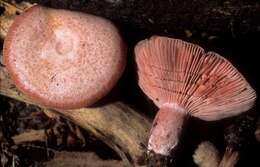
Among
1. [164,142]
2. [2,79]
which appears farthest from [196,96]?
[2,79]

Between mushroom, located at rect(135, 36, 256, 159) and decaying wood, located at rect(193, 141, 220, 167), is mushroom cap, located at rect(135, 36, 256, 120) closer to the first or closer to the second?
mushroom, located at rect(135, 36, 256, 159)

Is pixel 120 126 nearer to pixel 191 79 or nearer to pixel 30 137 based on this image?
pixel 191 79

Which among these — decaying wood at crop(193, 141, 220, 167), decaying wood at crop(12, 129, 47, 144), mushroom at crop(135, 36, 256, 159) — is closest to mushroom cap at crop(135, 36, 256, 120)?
mushroom at crop(135, 36, 256, 159)

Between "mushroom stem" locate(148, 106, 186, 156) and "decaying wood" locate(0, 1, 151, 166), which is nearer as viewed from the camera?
"mushroom stem" locate(148, 106, 186, 156)

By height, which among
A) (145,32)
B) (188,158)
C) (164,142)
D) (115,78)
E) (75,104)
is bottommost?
(188,158)

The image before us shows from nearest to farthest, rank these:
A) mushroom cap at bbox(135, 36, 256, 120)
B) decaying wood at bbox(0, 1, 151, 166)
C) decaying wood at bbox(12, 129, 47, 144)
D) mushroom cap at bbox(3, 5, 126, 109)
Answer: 1. mushroom cap at bbox(135, 36, 256, 120)
2. mushroom cap at bbox(3, 5, 126, 109)
3. decaying wood at bbox(0, 1, 151, 166)
4. decaying wood at bbox(12, 129, 47, 144)

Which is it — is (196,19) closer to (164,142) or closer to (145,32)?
(145,32)

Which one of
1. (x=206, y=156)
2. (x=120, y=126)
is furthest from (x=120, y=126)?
(x=206, y=156)
